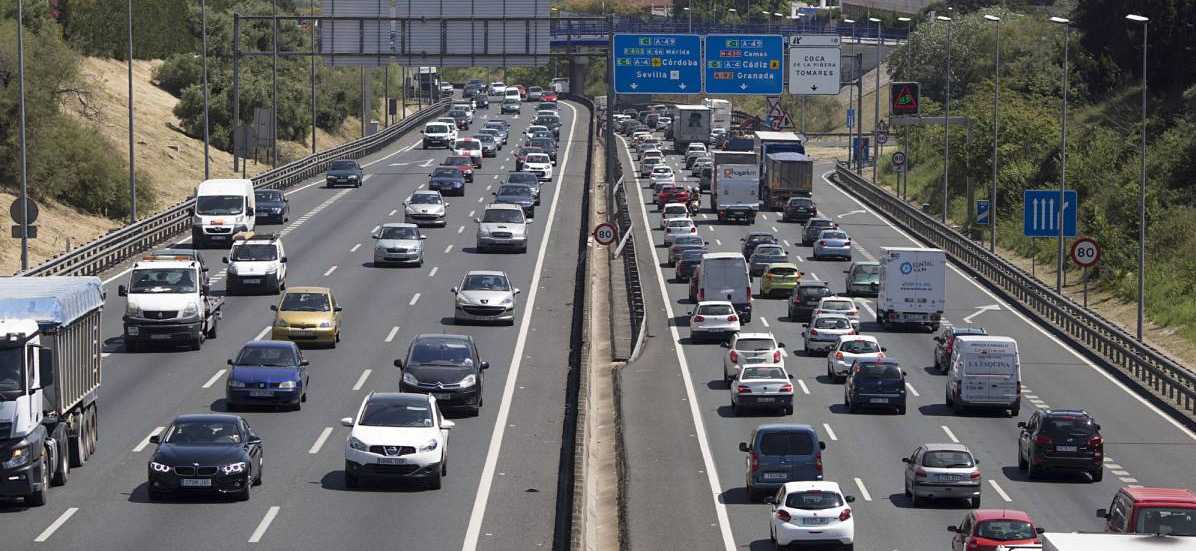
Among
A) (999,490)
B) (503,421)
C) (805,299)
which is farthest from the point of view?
(805,299)

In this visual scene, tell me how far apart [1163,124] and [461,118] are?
62718 mm

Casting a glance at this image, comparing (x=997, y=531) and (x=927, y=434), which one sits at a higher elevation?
(x=997, y=531)

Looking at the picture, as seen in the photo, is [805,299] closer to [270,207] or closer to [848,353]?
[848,353]

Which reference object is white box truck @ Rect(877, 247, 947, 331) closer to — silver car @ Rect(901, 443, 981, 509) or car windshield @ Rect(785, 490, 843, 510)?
silver car @ Rect(901, 443, 981, 509)

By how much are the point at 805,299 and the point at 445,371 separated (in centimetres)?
2232

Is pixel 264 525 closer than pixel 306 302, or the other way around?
pixel 264 525

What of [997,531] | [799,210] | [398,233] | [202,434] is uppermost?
[398,233]

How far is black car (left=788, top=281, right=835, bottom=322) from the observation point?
57.1 m

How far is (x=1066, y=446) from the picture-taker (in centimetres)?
3509

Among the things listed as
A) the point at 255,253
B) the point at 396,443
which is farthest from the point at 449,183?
the point at 396,443

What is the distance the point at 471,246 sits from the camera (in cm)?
6625

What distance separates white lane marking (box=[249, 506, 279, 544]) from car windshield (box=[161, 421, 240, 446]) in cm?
139

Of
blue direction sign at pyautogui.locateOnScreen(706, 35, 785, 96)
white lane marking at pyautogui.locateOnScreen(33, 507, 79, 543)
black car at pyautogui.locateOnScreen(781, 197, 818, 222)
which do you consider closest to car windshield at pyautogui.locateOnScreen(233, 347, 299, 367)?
white lane marking at pyautogui.locateOnScreen(33, 507, 79, 543)

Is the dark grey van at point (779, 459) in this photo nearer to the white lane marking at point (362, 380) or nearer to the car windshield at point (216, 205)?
the white lane marking at point (362, 380)
